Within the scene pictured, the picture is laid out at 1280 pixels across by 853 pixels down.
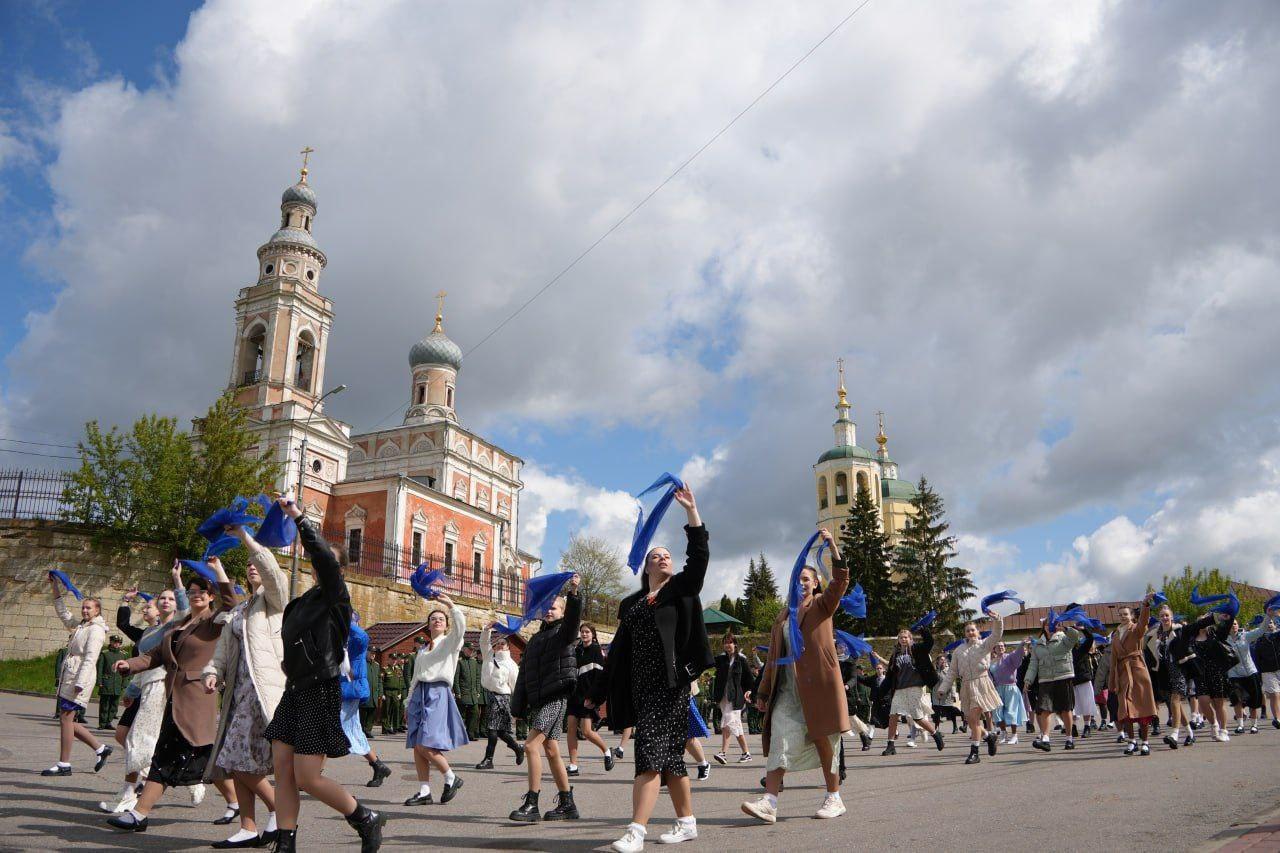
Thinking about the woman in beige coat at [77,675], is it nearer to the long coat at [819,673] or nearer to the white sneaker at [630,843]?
the white sneaker at [630,843]

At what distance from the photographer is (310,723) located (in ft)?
17.7

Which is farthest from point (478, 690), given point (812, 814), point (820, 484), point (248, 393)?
point (820, 484)

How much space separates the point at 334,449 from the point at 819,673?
152 feet

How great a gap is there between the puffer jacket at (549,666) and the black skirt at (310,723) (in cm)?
301

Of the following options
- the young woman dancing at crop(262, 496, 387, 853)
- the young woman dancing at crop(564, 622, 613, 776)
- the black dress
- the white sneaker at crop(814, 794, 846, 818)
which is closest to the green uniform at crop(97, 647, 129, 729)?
the young woman dancing at crop(564, 622, 613, 776)

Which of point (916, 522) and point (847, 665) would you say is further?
point (916, 522)

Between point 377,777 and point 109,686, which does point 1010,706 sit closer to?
point 377,777

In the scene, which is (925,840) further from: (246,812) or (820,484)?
(820,484)

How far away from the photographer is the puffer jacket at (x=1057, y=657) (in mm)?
14578

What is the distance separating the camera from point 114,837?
6234 mm

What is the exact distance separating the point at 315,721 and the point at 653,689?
2096 millimetres

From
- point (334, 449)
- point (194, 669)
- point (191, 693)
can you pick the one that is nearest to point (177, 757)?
point (191, 693)

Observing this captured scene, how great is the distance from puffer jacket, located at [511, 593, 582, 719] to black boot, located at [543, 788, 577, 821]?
0.94m

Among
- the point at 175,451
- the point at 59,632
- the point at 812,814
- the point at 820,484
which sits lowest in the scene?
the point at 812,814
